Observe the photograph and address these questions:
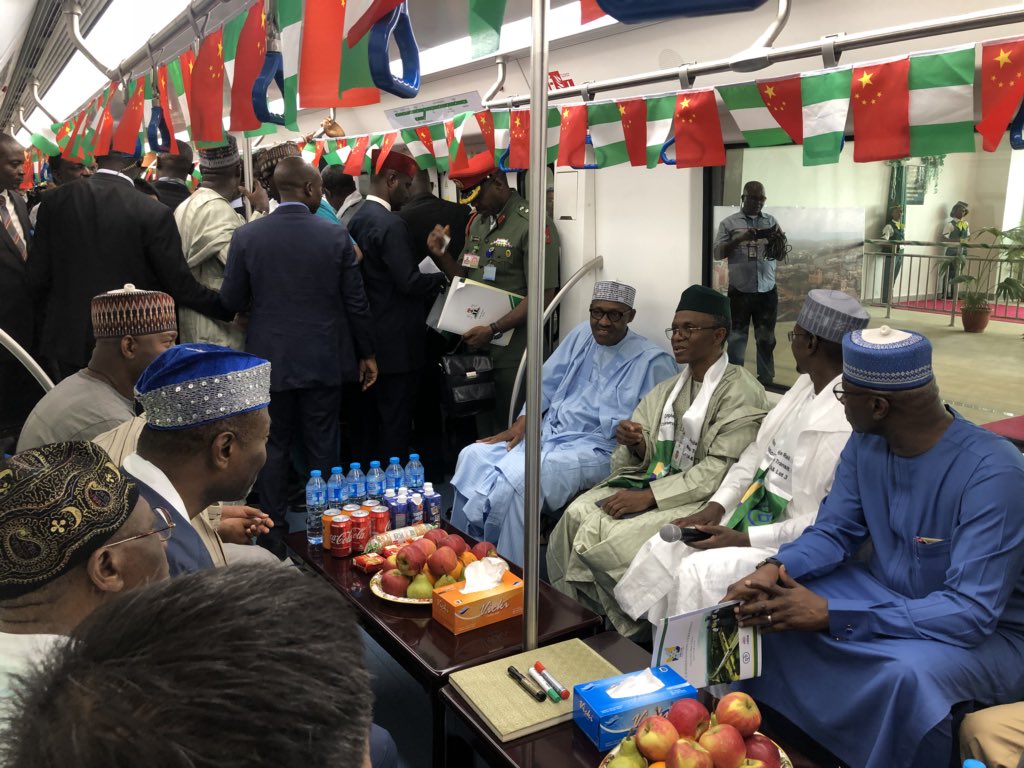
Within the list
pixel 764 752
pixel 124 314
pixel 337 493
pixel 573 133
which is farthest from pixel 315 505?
pixel 764 752

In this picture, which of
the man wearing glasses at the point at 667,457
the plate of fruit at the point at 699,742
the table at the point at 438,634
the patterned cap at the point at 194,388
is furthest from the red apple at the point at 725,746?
the man wearing glasses at the point at 667,457

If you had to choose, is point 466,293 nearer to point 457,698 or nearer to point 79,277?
point 79,277

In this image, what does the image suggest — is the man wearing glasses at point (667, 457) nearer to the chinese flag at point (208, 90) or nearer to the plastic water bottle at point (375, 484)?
the plastic water bottle at point (375, 484)

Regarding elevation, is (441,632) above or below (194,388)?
below

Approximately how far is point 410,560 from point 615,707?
102cm

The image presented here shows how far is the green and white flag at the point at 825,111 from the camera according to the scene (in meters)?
2.77

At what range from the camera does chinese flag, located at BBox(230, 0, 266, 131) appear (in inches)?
121

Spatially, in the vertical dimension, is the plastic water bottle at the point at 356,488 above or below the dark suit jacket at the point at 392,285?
below

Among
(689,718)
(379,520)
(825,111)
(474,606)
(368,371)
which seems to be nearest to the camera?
(689,718)

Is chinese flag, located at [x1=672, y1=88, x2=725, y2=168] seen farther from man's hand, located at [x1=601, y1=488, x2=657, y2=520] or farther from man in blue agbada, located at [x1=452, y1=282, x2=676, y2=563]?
man's hand, located at [x1=601, y1=488, x2=657, y2=520]

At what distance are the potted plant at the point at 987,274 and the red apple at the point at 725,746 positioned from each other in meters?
2.49

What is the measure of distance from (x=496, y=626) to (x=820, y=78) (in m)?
2.13

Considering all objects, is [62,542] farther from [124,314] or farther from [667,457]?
[667,457]

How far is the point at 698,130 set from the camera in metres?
3.32
